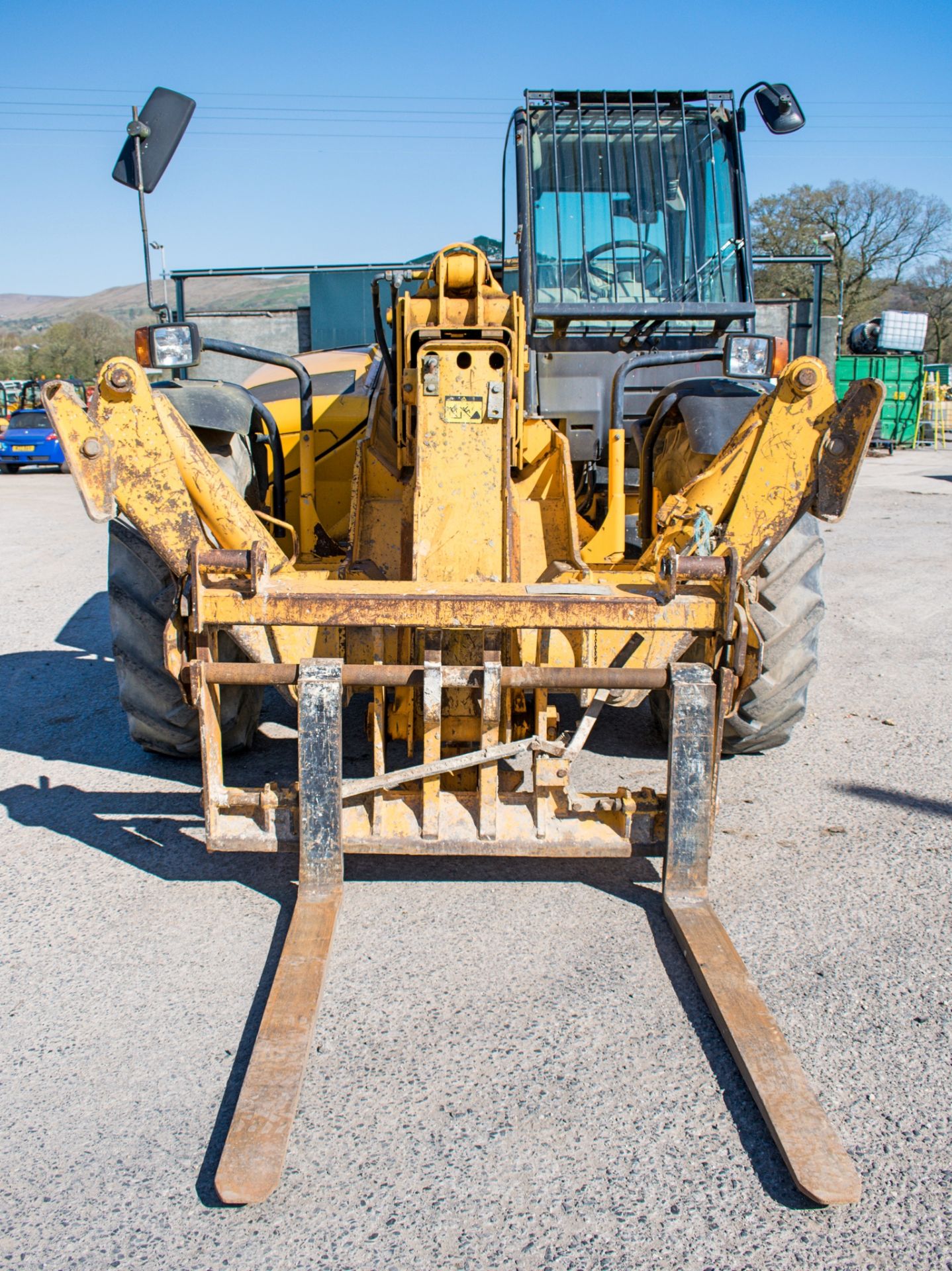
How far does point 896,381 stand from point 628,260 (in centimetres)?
2295

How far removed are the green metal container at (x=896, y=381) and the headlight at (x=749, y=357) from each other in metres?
22.8

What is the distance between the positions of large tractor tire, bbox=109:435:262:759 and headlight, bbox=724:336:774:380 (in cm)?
207

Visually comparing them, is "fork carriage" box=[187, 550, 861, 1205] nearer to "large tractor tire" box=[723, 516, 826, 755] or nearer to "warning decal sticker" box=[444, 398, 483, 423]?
"warning decal sticker" box=[444, 398, 483, 423]

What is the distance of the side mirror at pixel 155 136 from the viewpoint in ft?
15.5

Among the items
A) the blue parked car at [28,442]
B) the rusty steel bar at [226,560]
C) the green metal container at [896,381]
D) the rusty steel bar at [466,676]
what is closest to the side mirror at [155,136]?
the rusty steel bar at [226,560]

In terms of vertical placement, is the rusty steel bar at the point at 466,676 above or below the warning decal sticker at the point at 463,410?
below

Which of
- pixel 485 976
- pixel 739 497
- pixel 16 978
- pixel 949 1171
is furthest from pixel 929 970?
pixel 16 978

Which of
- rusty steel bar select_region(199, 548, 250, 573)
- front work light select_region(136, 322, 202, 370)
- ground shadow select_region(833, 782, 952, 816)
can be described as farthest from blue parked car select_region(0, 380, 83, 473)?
ground shadow select_region(833, 782, 952, 816)

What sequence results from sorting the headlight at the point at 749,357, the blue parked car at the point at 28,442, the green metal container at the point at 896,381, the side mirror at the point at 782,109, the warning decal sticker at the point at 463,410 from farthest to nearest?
the green metal container at the point at 896,381 → the blue parked car at the point at 28,442 → the side mirror at the point at 782,109 → the headlight at the point at 749,357 → the warning decal sticker at the point at 463,410

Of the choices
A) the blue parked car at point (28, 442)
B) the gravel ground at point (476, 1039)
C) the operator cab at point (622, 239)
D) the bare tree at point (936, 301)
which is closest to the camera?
the gravel ground at point (476, 1039)

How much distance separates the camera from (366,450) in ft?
14.4

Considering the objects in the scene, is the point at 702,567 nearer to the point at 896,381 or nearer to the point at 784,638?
the point at 784,638

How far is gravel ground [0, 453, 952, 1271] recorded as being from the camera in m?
2.16

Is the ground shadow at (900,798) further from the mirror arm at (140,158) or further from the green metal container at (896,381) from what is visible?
the green metal container at (896,381)
